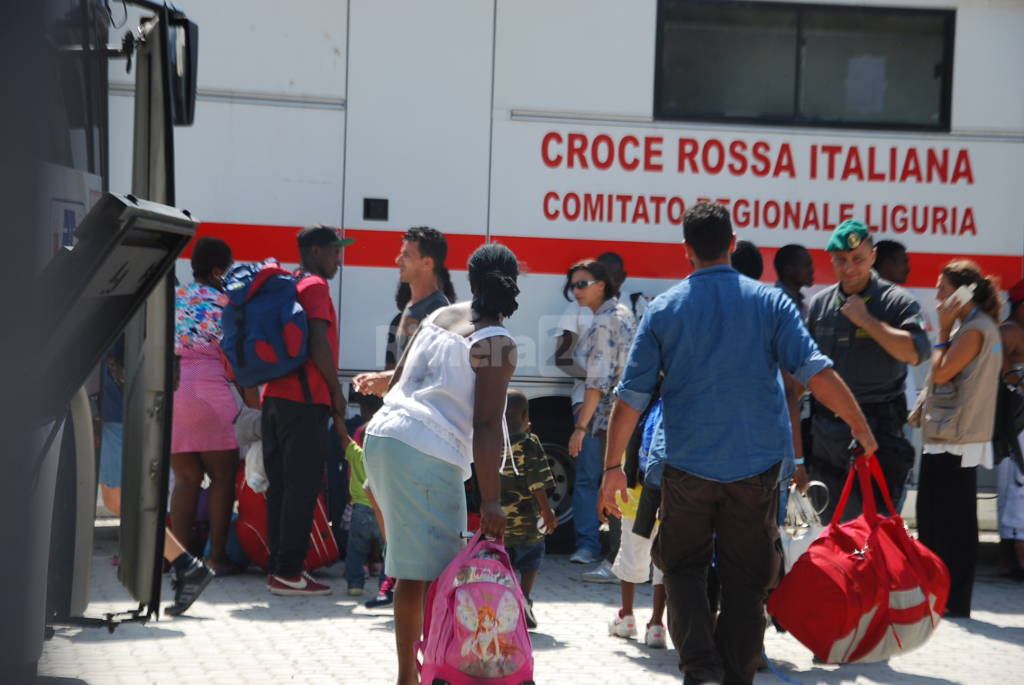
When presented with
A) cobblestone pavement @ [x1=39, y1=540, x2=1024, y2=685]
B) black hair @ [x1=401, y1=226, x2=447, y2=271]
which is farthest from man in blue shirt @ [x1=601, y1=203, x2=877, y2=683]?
black hair @ [x1=401, y1=226, x2=447, y2=271]

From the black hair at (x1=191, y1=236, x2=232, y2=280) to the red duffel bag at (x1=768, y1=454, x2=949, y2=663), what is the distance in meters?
3.82

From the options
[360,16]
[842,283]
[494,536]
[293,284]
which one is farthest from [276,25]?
[494,536]

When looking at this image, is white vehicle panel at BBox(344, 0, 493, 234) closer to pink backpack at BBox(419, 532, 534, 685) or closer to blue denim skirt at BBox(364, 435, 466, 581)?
blue denim skirt at BBox(364, 435, 466, 581)

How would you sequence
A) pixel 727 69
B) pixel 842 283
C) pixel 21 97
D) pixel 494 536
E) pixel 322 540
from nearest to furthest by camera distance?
pixel 21 97 < pixel 494 536 < pixel 842 283 < pixel 322 540 < pixel 727 69

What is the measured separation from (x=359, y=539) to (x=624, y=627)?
1.61m

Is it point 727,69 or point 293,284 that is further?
point 727,69

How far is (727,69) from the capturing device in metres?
8.18

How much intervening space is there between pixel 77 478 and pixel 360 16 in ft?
16.8

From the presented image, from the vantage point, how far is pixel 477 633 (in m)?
4.36

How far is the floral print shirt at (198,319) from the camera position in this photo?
733cm

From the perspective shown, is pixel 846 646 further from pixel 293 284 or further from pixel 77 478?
pixel 293 284

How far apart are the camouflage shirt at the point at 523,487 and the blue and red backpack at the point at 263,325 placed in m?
1.51

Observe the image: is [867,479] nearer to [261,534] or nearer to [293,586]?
[293,586]

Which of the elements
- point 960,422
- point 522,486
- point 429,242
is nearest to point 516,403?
point 522,486
